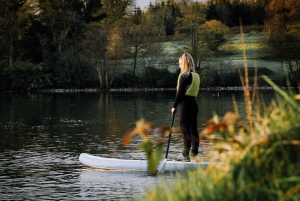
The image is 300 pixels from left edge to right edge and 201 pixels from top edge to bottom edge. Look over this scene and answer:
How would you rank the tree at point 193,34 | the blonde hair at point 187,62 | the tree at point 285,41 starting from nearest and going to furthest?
the blonde hair at point 187,62 < the tree at point 193,34 < the tree at point 285,41

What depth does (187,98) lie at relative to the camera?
12.8 metres

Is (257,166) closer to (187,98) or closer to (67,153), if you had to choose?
(187,98)

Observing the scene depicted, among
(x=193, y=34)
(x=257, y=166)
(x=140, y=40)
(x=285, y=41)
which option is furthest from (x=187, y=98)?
(x=285, y=41)

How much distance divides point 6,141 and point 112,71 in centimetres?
4207

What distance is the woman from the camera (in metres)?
12.6

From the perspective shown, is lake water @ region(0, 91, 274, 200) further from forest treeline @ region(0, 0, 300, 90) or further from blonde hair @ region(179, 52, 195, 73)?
forest treeline @ region(0, 0, 300, 90)

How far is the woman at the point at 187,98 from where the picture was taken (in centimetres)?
1259

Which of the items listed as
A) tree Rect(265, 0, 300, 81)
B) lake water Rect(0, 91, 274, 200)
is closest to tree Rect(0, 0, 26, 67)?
tree Rect(265, 0, 300, 81)

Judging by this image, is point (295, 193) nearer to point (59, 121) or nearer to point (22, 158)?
point (22, 158)

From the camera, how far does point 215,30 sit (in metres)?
63.3

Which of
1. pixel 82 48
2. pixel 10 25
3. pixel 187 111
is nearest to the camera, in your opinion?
pixel 187 111

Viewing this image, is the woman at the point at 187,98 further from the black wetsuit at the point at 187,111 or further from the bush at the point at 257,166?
the bush at the point at 257,166

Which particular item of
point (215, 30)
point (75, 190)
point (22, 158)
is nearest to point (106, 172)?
point (75, 190)

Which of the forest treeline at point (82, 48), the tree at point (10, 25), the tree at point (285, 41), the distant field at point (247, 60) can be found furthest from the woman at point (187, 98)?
the tree at point (285, 41)
